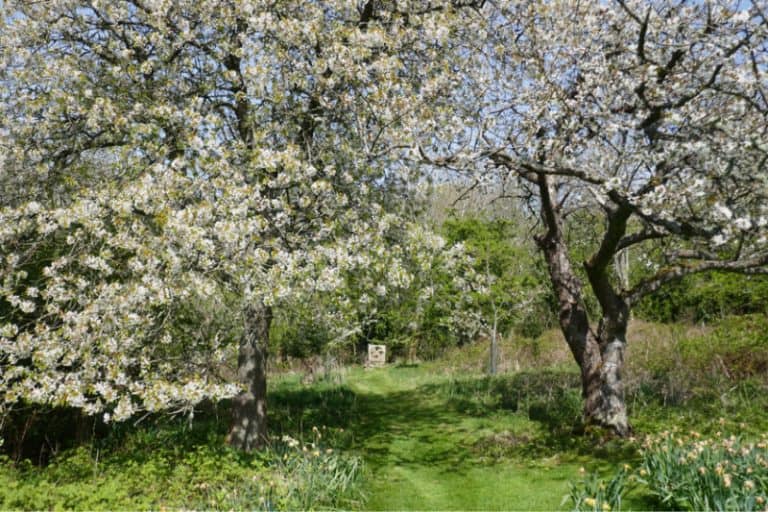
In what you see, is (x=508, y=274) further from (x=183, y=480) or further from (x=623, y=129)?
(x=183, y=480)

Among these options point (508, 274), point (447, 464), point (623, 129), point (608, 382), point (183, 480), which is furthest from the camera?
point (508, 274)

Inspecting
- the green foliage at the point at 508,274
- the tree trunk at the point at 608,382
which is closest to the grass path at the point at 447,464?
the tree trunk at the point at 608,382

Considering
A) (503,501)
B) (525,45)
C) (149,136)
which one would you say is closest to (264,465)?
(503,501)

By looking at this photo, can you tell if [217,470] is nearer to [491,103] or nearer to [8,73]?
[8,73]

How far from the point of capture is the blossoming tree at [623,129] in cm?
698

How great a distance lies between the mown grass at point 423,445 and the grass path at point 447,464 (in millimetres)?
31

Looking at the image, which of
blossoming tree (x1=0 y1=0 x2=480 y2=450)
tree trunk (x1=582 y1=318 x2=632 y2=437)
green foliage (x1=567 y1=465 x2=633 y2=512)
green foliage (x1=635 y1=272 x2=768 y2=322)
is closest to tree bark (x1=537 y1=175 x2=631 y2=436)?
tree trunk (x1=582 y1=318 x2=632 y2=437)

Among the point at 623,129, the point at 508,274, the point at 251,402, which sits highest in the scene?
the point at 623,129

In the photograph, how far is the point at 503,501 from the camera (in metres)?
6.89

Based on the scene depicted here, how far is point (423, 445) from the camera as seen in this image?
9766 millimetres

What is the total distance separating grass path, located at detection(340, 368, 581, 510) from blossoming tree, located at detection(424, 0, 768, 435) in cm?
177

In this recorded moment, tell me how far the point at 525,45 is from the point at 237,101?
4.50 m

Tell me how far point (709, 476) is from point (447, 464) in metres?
3.94

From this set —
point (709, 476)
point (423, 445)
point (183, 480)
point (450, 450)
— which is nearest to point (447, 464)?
point (450, 450)
